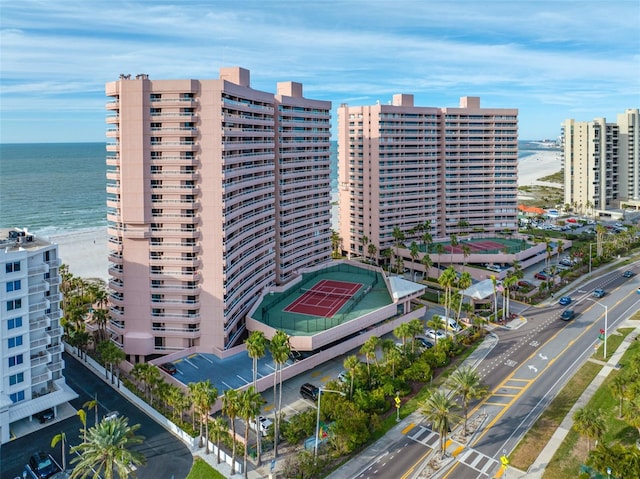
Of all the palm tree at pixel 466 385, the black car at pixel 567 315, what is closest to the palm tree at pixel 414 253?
the black car at pixel 567 315

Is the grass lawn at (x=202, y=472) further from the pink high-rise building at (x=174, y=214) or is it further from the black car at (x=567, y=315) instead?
the black car at (x=567, y=315)

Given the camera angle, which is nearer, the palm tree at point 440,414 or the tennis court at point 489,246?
the palm tree at point 440,414

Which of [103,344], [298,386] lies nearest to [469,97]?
[298,386]

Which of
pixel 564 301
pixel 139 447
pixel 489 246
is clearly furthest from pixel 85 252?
pixel 564 301

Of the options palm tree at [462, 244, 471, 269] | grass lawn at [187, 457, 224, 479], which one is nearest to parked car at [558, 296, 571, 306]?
palm tree at [462, 244, 471, 269]

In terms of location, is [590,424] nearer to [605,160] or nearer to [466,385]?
[466,385]

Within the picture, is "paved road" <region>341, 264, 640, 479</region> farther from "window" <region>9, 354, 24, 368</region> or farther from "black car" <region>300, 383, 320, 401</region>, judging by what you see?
"window" <region>9, 354, 24, 368</region>

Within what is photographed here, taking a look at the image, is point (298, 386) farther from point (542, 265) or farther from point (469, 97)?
point (469, 97)
